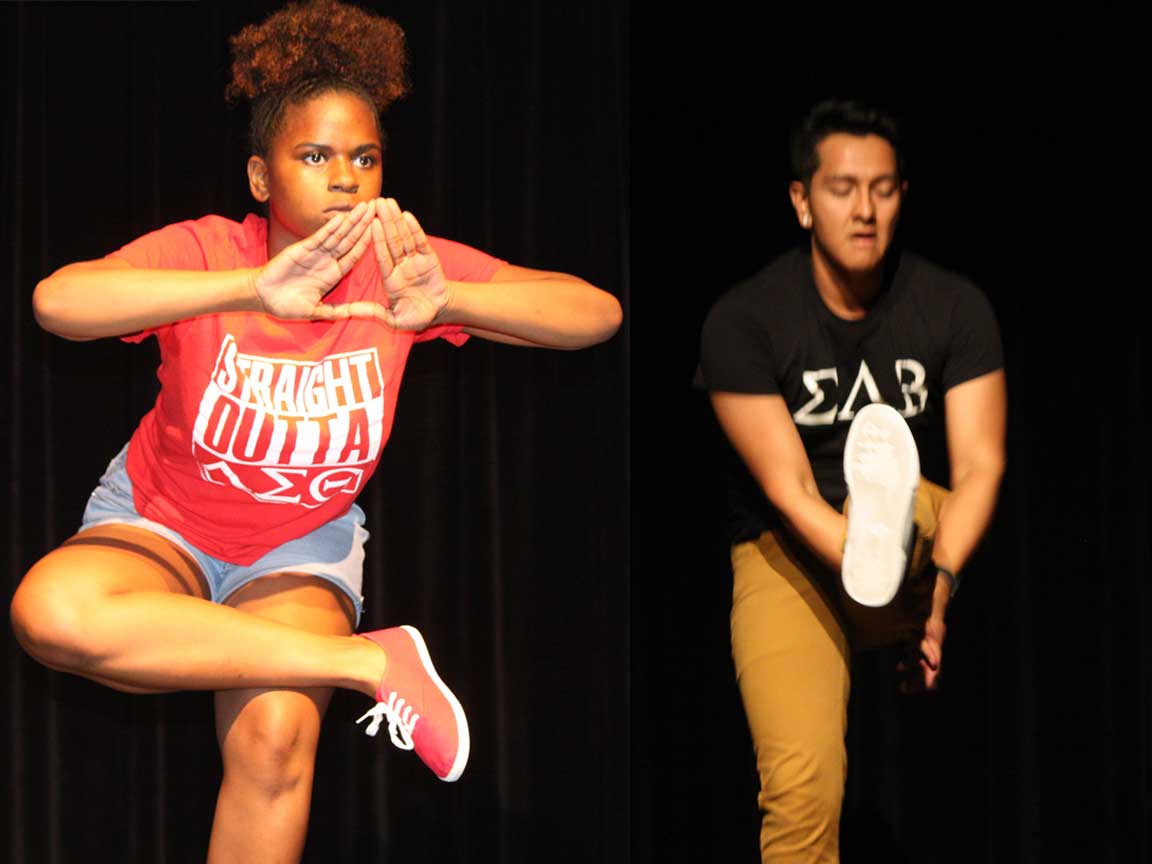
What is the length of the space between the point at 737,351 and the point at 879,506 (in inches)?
18.6

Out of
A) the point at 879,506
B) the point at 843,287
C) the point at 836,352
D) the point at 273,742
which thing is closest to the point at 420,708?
the point at 273,742

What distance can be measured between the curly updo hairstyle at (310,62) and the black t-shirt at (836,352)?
0.76 metres

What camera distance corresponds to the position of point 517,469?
11.5 ft

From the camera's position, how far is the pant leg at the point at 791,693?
8.63ft

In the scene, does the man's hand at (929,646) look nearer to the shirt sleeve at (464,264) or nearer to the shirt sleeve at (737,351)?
the shirt sleeve at (737,351)

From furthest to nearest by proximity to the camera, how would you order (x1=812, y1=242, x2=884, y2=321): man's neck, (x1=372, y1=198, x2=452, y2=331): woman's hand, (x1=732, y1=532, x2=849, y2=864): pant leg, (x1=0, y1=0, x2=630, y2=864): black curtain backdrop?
(x1=0, y1=0, x2=630, y2=864): black curtain backdrop
(x1=812, y1=242, x2=884, y2=321): man's neck
(x1=732, y1=532, x2=849, y2=864): pant leg
(x1=372, y1=198, x2=452, y2=331): woman's hand

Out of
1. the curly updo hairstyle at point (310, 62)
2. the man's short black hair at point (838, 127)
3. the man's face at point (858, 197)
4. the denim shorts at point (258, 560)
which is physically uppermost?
the curly updo hairstyle at point (310, 62)

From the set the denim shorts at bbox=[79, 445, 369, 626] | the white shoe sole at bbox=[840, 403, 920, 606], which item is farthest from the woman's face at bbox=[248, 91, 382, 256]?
the white shoe sole at bbox=[840, 403, 920, 606]

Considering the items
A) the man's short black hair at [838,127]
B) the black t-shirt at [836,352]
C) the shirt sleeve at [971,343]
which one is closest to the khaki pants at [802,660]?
the black t-shirt at [836,352]

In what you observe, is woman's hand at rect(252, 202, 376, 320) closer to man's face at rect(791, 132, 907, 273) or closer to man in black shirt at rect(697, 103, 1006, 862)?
man in black shirt at rect(697, 103, 1006, 862)

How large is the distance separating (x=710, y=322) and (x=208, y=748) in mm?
1525

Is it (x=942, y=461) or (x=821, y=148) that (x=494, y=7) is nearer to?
(x=821, y=148)

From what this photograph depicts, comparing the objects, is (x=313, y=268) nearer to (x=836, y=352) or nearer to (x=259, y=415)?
(x=259, y=415)

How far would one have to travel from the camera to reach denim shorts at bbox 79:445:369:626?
8.66 feet
